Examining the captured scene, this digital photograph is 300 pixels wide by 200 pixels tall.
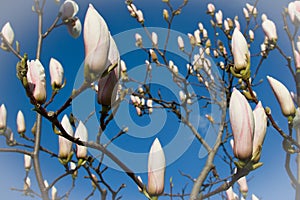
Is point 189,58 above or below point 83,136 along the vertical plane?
above

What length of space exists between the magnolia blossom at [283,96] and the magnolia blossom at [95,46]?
0.60 meters

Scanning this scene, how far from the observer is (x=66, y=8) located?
5.14 ft

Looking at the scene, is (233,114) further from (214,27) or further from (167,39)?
(214,27)

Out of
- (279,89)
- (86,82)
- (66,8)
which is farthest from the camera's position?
(66,8)

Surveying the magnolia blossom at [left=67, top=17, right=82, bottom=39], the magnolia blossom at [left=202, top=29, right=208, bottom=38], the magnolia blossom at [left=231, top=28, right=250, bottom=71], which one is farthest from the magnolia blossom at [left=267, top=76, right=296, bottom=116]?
the magnolia blossom at [left=202, top=29, right=208, bottom=38]

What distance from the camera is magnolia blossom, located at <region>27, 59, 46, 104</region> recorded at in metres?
0.84

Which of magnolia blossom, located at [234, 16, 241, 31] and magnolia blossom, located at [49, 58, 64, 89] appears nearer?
magnolia blossom, located at [49, 58, 64, 89]

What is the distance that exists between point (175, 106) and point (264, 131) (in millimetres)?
1877

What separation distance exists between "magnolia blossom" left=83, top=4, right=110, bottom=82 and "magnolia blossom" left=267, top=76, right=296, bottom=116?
1.98ft

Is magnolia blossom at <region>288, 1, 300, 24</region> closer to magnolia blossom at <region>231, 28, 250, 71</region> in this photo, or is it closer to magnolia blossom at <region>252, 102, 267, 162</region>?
magnolia blossom at <region>231, 28, 250, 71</region>

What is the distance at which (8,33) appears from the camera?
207cm

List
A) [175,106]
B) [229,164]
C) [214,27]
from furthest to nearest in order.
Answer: [214,27] < [175,106] < [229,164]

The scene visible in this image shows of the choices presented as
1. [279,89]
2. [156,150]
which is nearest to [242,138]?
[156,150]

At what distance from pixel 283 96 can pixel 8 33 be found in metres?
1.70
